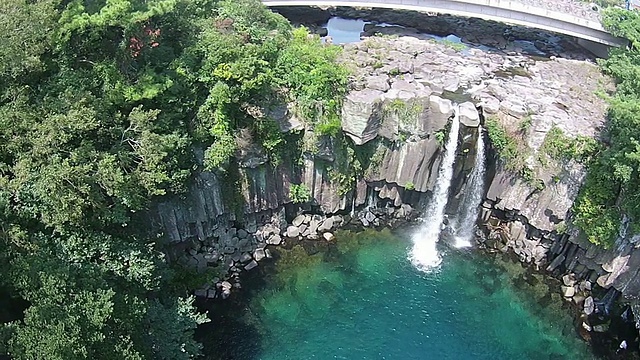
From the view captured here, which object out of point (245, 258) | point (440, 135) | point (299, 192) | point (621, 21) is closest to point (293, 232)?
point (299, 192)

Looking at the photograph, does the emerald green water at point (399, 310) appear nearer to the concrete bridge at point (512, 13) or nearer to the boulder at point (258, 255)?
the boulder at point (258, 255)

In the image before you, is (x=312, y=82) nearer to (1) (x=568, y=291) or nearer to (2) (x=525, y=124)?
(2) (x=525, y=124)

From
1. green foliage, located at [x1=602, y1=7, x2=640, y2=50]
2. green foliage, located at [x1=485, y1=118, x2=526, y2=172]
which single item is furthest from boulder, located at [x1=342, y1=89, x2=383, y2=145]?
green foliage, located at [x1=602, y1=7, x2=640, y2=50]

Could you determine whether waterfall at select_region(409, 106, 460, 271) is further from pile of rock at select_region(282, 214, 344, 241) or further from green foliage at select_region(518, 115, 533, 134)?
pile of rock at select_region(282, 214, 344, 241)

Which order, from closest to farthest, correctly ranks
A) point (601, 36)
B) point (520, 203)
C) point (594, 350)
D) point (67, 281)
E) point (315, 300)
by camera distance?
point (67, 281)
point (594, 350)
point (315, 300)
point (520, 203)
point (601, 36)

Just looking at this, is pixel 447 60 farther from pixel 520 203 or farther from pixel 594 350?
pixel 594 350

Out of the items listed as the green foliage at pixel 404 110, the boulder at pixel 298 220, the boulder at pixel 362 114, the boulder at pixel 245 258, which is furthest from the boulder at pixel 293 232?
the green foliage at pixel 404 110

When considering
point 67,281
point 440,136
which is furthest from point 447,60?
point 67,281
